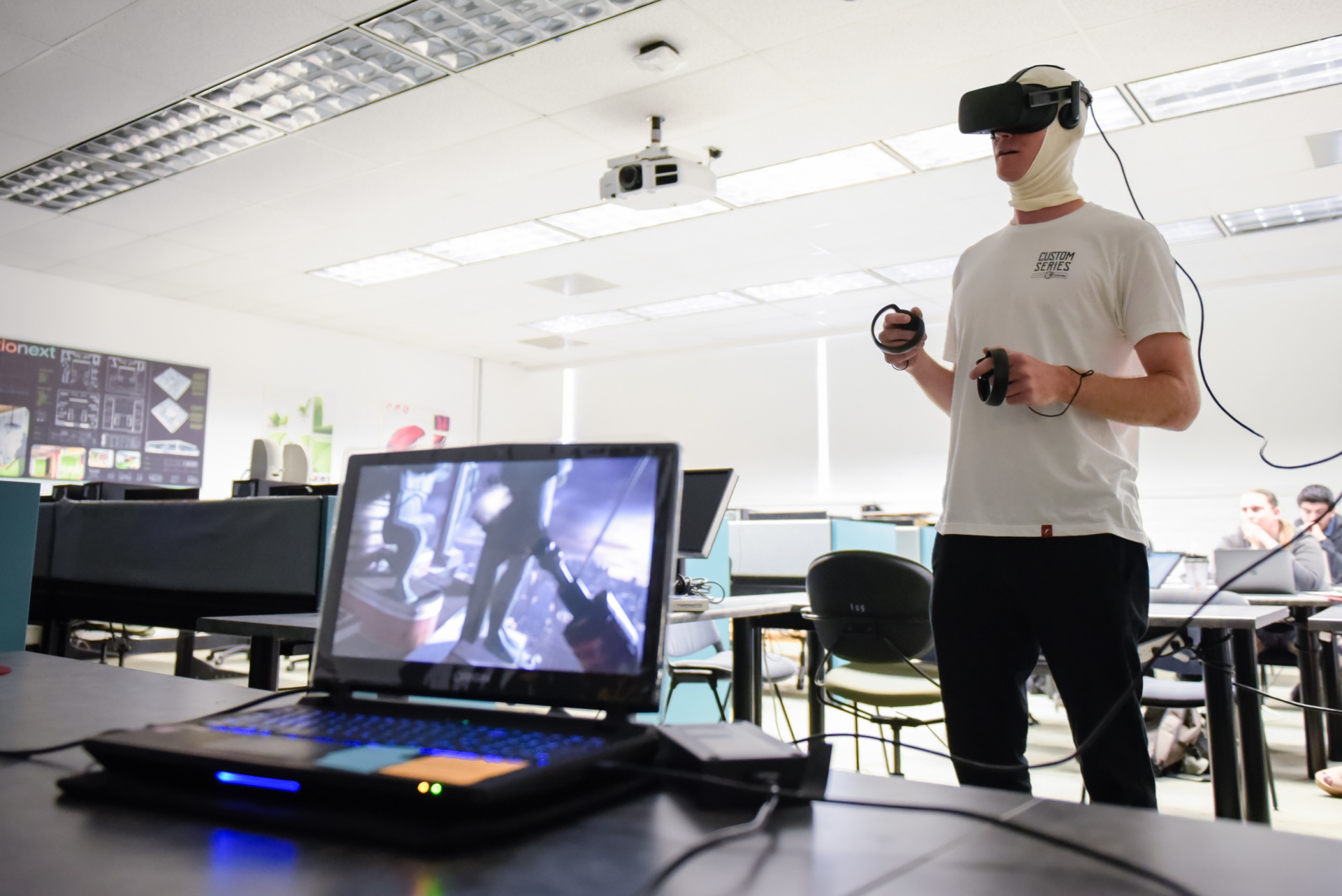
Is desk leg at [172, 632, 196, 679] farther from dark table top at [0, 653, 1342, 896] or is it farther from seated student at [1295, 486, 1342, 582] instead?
seated student at [1295, 486, 1342, 582]

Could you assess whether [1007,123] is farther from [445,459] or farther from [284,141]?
[284,141]

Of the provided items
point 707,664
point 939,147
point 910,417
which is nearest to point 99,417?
point 707,664

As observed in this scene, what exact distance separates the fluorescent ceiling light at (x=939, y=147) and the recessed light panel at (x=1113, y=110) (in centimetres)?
43

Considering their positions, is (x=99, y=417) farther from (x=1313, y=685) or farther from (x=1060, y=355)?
(x=1313, y=685)

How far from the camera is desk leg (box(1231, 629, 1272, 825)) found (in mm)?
2004

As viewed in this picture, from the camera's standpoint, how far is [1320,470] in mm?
5863

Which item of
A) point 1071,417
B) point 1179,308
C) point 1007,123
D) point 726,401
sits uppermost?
point 726,401

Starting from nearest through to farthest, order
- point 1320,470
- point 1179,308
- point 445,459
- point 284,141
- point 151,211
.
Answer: point 445,459 < point 1179,308 < point 284,141 < point 151,211 < point 1320,470

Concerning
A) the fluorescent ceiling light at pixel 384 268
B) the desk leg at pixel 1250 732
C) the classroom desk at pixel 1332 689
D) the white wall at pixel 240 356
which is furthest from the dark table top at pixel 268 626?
the white wall at pixel 240 356

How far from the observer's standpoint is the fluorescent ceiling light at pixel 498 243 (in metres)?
5.23

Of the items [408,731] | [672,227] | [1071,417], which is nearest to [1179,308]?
[1071,417]

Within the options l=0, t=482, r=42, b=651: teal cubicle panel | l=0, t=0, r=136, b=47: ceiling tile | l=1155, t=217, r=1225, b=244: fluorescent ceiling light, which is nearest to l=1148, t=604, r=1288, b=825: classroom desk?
l=0, t=482, r=42, b=651: teal cubicle panel

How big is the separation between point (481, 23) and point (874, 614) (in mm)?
2309

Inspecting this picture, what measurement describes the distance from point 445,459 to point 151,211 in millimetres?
4983
